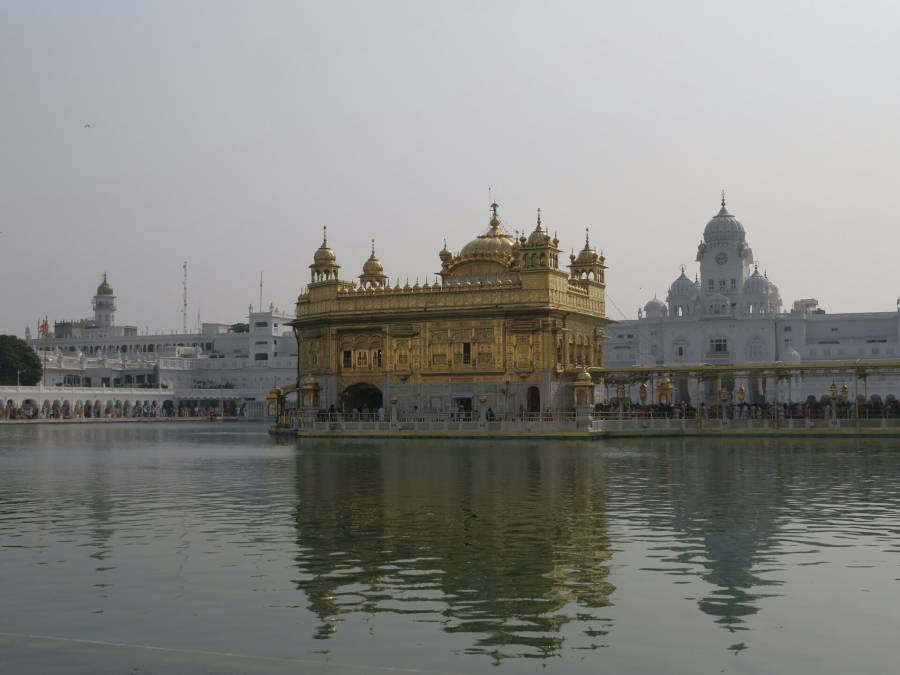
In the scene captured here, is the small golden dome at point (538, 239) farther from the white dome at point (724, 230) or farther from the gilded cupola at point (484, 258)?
the white dome at point (724, 230)

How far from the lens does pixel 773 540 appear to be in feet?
53.4

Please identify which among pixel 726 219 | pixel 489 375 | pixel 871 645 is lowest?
pixel 871 645

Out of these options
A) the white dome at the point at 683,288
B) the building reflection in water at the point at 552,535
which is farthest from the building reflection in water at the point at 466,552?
the white dome at the point at 683,288

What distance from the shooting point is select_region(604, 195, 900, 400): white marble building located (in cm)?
12012

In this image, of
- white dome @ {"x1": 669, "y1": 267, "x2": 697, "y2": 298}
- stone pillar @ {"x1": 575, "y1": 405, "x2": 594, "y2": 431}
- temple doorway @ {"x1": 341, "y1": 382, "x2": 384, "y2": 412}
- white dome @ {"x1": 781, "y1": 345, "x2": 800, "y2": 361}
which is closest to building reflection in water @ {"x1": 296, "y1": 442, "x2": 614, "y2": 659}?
stone pillar @ {"x1": 575, "y1": 405, "x2": 594, "y2": 431}

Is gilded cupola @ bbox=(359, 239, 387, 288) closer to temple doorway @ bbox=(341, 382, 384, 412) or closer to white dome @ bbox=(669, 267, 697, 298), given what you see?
temple doorway @ bbox=(341, 382, 384, 412)

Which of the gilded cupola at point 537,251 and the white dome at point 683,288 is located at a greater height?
the white dome at point 683,288

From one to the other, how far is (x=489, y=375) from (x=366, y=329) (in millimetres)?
7144

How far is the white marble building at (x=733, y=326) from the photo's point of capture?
394ft

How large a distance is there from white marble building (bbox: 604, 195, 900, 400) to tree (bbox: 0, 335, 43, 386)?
185ft

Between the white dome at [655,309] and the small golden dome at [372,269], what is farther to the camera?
the white dome at [655,309]

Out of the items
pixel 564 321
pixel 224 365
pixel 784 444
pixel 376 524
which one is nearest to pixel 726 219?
pixel 224 365

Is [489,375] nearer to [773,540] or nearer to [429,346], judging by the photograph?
[429,346]

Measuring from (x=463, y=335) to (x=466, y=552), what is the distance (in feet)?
136
